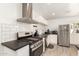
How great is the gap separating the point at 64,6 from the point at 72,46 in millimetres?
662

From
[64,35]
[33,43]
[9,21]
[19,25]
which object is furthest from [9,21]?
[64,35]

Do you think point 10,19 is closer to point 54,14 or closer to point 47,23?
point 47,23

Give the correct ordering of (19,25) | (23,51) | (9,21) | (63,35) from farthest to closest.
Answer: (19,25)
(9,21)
(63,35)
(23,51)

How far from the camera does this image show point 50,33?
1.47 meters

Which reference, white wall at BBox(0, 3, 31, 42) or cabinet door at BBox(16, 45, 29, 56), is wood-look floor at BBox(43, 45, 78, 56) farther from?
white wall at BBox(0, 3, 31, 42)

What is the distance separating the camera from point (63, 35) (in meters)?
1.44

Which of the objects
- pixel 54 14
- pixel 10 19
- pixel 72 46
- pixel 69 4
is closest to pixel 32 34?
pixel 10 19

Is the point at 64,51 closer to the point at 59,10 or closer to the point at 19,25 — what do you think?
the point at 59,10

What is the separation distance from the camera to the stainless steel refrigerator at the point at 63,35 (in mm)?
1389

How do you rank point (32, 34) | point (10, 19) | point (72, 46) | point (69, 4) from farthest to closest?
1. point (32, 34)
2. point (10, 19)
3. point (72, 46)
4. point (69, 4)

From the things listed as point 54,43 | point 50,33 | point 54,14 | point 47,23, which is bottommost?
point 54,43

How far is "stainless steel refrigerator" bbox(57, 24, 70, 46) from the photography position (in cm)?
139

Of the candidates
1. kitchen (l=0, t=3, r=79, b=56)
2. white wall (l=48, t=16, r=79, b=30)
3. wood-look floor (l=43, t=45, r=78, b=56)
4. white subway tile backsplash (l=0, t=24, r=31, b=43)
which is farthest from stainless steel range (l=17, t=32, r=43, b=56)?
white wall (l=48, t=16, r=79, b=30)

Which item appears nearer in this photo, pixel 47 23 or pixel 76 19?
pixel 76 19
